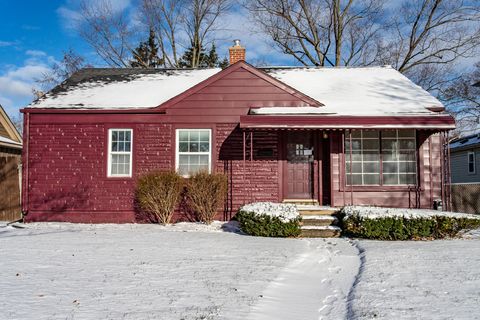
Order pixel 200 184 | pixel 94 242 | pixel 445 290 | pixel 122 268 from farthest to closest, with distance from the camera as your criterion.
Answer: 1. pixel 200 184
2. pixel 94 242
3. pixel 122 268
4. pixel 445 290

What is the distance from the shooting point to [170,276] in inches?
202

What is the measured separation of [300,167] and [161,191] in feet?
13.5

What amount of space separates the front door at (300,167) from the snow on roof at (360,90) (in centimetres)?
116

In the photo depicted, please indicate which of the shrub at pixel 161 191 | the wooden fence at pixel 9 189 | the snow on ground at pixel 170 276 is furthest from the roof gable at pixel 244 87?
the wooden fence at pixel 9 189

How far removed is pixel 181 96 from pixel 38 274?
23.1ft

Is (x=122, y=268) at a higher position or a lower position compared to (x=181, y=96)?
lower

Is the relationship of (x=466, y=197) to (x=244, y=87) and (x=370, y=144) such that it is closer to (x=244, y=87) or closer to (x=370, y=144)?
(x=370, y=144)

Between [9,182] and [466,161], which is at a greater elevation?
[466,161]

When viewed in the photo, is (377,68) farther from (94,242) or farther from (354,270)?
(94,242)

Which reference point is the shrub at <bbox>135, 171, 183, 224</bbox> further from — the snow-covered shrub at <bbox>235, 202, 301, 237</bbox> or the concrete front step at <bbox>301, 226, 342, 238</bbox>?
the concrete front step at <bbox>301, 226, 342, 238</bbox>

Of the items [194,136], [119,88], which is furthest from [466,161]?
[119,88]

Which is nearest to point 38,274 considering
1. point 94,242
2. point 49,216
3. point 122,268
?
point 122,268

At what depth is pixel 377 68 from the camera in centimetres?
1459

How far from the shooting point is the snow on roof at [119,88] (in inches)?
Answer: 455
